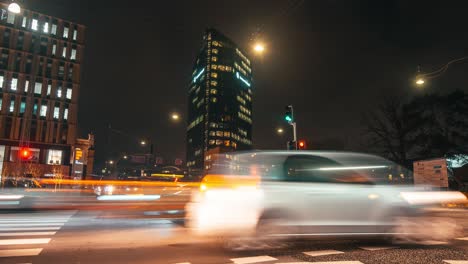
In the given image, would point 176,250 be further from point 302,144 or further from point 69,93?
point 69,93

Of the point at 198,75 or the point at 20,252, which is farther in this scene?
the point at 198,75

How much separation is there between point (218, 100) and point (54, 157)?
8654 centimetres

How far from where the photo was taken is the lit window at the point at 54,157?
199 ft

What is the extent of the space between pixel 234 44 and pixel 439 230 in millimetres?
152733

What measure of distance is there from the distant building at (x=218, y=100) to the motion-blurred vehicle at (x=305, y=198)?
420ft

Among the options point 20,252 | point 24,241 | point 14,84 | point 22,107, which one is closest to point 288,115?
point 24,241

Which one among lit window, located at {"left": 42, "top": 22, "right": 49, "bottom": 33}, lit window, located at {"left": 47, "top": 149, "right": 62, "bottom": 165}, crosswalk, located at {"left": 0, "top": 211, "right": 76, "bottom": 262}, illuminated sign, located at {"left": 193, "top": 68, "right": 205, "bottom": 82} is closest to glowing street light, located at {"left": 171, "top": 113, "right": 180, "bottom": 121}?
crosswalk, located at {"left": 0, "top": 211, "right": 76, "bottom": 262}

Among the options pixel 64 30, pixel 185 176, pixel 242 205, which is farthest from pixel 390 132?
pixel 64 30

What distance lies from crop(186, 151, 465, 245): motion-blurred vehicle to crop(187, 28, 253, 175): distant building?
420 ft

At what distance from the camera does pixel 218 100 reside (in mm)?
142000

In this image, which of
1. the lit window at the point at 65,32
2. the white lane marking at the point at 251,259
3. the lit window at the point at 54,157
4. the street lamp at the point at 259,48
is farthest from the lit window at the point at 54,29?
the white lane marking at the point at 251,259

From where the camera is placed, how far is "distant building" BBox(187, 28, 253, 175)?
462ft

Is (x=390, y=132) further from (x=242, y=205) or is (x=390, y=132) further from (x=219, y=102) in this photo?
(x=219, y=102)

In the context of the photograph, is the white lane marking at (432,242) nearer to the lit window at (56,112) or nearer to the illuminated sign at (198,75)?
the lit window at (56,112)
